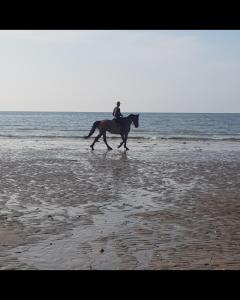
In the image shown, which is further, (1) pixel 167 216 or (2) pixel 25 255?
(1) pixel 167 216

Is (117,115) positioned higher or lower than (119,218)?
higher

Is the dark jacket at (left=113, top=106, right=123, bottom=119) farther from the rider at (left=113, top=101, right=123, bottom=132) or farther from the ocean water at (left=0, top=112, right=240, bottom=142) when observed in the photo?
the ocean water at (left=0, top=112, right=240, bottom=142)

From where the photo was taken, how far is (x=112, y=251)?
5.35 meters

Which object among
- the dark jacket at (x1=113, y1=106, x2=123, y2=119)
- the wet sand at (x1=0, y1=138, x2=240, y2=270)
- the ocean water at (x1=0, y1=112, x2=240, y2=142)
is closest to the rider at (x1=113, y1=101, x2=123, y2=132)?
the dark jacket at (x1=113, y1=106, x2=123, y2=119)

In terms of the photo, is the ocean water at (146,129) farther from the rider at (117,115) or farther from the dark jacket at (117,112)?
the dark jacket at (117,112)

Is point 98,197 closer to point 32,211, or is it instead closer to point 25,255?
point 32,211

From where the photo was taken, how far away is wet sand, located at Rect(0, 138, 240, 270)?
16.6 feet

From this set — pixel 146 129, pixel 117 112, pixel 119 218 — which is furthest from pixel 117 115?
pixel 146 129

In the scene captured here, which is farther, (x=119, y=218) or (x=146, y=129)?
(x=146, y=129)

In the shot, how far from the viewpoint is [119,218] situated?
7355 mm

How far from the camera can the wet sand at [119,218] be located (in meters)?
5.06

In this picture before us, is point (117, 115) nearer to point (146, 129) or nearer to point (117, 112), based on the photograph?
point (117, 112)
